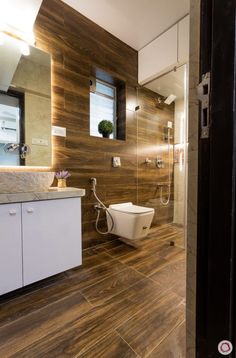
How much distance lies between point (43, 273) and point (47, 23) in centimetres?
217

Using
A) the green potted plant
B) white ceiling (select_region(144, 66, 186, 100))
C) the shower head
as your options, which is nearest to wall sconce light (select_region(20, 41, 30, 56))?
the green potted plant

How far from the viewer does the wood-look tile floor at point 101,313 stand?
943 mm

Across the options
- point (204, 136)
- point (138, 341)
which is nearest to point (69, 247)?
point (138, 341)

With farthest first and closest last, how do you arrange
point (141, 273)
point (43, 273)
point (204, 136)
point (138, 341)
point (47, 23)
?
point (47, 23)
point (141, 273)
point (43, 273)
point (138, 341)
point (204, 136)

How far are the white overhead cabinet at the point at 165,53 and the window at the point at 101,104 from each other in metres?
0.46

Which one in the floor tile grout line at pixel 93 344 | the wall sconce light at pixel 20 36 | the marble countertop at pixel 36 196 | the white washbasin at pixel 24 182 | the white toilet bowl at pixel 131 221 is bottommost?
the floor tile grout line at pixel 93 344

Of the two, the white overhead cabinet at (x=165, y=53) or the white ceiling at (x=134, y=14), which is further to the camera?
the white overhead cabinet at (x=165, y=53)

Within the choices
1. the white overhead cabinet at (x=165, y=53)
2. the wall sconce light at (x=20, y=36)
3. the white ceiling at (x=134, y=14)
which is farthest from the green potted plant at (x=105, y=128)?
the white ceiling at (x=134, y=14)

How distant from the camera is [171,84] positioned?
8.12ft

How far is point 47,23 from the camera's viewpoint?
1.75 metres

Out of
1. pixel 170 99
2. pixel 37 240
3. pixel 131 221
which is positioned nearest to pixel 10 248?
pixel 37 240

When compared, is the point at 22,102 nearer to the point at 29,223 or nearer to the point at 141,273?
the point at 29,223

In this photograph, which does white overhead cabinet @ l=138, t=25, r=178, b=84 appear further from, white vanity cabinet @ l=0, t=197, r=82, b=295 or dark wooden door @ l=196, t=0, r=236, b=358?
dark wooden door @ l=196, t=0, r=236, b=358

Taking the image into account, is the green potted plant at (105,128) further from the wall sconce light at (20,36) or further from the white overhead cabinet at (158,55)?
the wall sconce light at (20,36)
